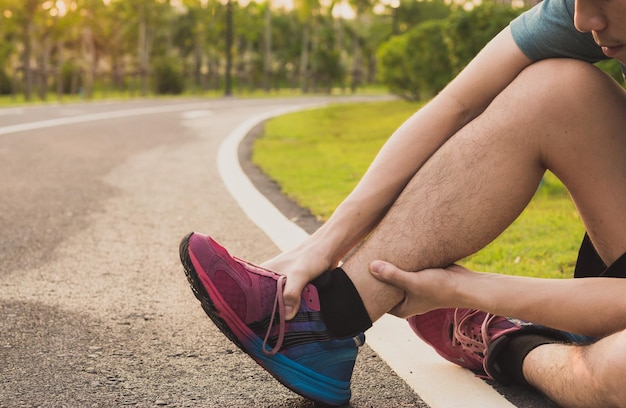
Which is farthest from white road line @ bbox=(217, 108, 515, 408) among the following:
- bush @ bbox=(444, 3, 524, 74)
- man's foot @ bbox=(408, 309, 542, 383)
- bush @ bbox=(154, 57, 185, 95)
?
bush @ bbox=(154, 57, 185, 95)

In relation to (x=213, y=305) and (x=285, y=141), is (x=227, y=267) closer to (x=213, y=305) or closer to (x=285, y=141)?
(x=213, y=305)

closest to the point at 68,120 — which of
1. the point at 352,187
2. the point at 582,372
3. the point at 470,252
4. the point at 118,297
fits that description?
the point at 352,187

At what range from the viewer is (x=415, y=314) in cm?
235

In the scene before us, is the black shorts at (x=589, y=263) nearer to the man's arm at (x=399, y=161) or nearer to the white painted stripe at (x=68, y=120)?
the man's arm at (x=399, y=161)

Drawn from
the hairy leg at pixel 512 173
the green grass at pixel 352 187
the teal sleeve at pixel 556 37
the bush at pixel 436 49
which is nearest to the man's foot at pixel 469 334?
the hairy leg at pixel 512 173

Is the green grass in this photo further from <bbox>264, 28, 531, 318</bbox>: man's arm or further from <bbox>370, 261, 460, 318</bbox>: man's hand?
<bbox>370, 261, 460, 318</bbox>: man's hand

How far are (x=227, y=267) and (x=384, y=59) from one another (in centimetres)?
2380

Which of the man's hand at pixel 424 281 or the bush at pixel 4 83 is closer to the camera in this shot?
the man's hand at pixel 424 281

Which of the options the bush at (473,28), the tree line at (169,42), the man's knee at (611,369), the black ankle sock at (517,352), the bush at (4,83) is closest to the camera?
the man's knee at (611,369)

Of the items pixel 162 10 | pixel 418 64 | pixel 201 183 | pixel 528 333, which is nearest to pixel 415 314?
pixel 528 333

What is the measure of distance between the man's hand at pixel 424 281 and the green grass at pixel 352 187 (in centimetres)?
169

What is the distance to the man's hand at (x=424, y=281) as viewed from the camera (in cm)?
221

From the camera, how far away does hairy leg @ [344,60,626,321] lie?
2207 mm

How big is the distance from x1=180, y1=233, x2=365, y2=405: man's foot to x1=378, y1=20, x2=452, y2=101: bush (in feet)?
52.5
